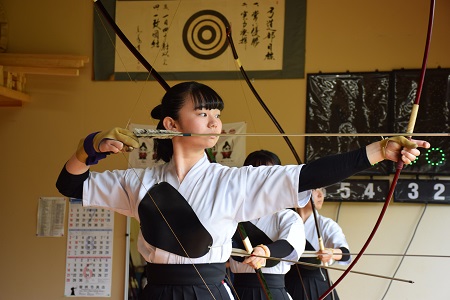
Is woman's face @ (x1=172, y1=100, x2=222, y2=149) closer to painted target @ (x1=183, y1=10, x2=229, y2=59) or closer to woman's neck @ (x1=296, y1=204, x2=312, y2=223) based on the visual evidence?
woman's neck @ (x1=296, y1=204, x2=312, y2=223)

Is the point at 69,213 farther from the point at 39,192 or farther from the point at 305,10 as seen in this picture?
the point at 305,10

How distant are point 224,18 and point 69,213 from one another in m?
1.84

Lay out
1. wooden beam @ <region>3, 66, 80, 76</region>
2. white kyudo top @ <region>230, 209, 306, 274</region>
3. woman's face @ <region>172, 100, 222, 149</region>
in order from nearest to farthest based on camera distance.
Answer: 1. woman's face @ <region>172, 100, 222, 149</region>
2. white kyudo top @ <region>230, 209, 306, 274</region>
3. wooden beam @ <region>3, 66, 80, 76</region>

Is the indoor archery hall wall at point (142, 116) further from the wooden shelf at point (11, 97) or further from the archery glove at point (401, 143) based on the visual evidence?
the archery glove at point (401, 143)

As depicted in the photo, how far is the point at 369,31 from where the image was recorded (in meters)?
4.90

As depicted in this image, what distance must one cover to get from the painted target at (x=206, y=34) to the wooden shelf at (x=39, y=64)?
0.78 metres

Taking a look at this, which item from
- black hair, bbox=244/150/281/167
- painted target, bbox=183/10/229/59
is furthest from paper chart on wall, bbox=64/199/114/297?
black hair, bbox=244/150/281/167

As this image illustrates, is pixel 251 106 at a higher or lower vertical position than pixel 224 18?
lower

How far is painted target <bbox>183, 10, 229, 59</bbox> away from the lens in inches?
202

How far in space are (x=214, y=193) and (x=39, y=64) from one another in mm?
3189

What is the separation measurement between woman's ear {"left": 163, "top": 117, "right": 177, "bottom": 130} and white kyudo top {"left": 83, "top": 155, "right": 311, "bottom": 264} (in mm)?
132

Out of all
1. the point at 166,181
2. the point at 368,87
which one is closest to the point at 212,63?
the point at 368,87

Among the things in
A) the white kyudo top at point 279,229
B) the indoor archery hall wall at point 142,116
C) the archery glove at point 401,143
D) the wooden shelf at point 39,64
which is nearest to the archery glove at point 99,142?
the archery glove at point 401,143

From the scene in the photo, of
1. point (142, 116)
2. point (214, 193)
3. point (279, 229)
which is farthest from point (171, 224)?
point (142, 116)
